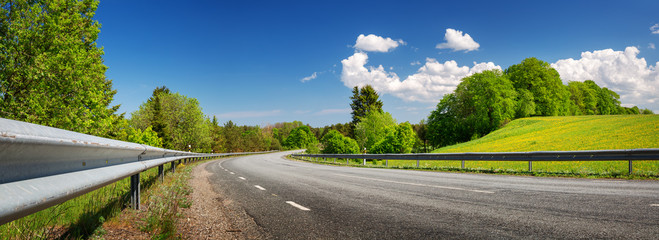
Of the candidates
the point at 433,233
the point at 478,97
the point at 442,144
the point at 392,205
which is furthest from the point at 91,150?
the point at 442,144

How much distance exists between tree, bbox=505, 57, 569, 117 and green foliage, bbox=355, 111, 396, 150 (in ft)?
76.4

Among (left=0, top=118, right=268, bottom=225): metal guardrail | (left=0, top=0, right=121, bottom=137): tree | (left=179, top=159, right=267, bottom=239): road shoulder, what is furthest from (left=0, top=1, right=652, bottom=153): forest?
(left=0, top=118, right=268, bottom=225): metal guardrail

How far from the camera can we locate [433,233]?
12.8 feet

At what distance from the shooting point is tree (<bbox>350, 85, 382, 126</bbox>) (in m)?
72.3

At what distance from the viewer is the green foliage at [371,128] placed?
66250mm

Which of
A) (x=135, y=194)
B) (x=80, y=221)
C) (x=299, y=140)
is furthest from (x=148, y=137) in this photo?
(x=299, y=140)

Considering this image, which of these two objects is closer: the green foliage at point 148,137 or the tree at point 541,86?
the green foliage at point 148,137

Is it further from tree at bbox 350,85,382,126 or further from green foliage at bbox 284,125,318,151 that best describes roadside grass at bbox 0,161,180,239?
green foliage at bbox 284,125,318,151

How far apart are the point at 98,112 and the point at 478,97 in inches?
1904

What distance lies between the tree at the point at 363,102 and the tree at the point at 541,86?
1029 inches

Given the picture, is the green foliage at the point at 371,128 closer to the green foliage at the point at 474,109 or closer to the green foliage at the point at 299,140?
the green foliage at the point at 474,109

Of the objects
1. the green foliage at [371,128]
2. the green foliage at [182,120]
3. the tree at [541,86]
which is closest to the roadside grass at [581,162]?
the tree at [541,86]

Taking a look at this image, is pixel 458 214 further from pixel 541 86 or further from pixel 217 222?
pixel 541 86

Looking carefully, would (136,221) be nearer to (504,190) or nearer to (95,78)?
(504,190)
